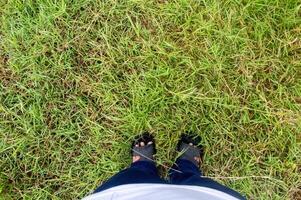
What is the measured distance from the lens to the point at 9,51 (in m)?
1.90

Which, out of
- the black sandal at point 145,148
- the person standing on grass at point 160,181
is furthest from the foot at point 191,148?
the black sandal at point 145,148

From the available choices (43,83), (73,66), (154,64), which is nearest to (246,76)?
(154,64)

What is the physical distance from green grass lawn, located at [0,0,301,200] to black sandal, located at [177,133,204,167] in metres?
0.03

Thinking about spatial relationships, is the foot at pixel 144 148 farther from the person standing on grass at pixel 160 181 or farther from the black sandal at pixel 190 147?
the black sandal at pixel 190 147

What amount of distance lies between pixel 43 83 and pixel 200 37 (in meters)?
0.70

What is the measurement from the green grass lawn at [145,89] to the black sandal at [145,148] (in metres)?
0.03

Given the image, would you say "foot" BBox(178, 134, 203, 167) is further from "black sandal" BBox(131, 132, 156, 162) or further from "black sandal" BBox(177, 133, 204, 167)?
"black sandal" BBox(131, 132, 156, 162)

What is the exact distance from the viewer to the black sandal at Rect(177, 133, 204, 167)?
72.2 inches

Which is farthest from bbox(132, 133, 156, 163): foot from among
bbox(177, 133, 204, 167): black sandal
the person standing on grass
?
bbox(177, 133, 204, 167): black sandal

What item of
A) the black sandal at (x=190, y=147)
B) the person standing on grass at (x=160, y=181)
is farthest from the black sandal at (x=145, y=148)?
the black sandal at (x=190, y=147)

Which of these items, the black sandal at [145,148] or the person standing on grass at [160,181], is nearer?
the person standing on grass at [160,181]

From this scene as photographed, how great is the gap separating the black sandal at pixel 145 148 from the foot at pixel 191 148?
116mm

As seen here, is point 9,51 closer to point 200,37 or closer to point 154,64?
point 154,64

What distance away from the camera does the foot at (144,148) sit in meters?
1.85
